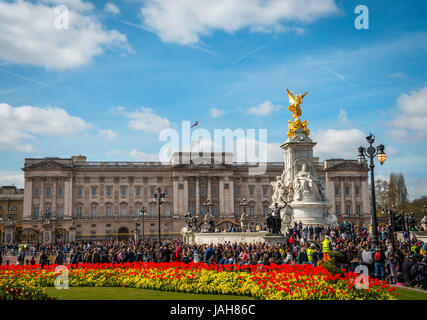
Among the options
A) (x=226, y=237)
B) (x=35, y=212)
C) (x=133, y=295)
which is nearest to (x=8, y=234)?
(x=35, y=212)

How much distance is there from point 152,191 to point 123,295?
2961 inches

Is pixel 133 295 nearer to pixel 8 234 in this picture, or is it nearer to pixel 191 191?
pixel 8 234

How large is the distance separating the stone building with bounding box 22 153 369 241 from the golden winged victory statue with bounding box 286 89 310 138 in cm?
4663

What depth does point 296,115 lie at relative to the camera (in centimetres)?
3847

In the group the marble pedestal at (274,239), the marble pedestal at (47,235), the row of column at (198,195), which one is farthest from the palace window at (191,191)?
the marble pedestal at (274,239)

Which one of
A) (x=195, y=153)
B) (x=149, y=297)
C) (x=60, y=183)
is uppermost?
(x=195, y=153)

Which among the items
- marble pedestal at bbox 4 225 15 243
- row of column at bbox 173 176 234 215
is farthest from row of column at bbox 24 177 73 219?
marble pedestal at bbox 4 225 15 243

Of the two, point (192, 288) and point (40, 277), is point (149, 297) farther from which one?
point (40, 277)

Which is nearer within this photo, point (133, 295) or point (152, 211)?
point (133, 295)

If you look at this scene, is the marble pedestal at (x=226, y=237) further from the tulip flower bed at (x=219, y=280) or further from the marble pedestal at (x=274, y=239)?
the tulip flower bed at (x=219, y=280)

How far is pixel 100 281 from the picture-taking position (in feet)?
49.0

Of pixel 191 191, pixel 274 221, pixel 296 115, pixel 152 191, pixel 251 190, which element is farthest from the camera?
pixel 251 190
